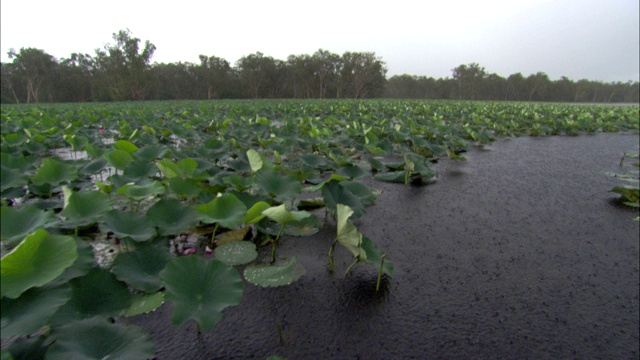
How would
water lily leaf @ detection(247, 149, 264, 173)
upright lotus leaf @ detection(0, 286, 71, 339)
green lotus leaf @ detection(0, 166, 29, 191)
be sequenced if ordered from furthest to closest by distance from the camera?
1. water lily leaf @ detection(247, 149, 264, 173)
2. green lotus leaf @ detection(0, 166, 29, 191)
3. upright lotus leaf @ detection(0, 286, 71, 339)

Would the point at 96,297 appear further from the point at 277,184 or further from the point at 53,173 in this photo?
the point at 53,173

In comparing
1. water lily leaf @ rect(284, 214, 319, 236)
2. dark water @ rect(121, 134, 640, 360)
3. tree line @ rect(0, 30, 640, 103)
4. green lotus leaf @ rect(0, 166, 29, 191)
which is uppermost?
tree line @ rect(0, 30, 640, 103)

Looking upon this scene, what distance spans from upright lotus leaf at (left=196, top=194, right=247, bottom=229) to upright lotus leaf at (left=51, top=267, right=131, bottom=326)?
330 millimetres

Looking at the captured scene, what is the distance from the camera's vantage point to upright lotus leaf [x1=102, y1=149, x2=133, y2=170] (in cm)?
166

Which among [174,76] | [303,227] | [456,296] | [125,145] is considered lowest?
[456,296]

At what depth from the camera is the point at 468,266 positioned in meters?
1.27

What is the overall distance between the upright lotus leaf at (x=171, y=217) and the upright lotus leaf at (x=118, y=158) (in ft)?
2.26

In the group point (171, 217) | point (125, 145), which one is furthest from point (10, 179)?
point (171, 217)

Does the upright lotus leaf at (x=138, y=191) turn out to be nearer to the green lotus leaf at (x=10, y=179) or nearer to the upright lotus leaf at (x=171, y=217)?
the upright lotus leaf at (x=171, y=217)

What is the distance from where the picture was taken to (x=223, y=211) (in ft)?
3.73

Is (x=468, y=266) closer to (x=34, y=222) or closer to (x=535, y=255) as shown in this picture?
(x=535, y=255)

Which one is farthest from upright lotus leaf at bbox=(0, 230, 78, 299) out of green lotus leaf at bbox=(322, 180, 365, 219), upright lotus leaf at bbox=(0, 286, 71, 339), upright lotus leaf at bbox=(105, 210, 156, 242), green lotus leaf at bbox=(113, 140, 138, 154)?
green lotus leaf at bbox=(113, 140, 138, 154)

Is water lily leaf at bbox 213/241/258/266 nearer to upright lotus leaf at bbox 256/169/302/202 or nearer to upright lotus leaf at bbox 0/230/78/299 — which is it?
upright lotus leaf at bbox 256/169/302/202

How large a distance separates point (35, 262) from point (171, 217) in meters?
0.51
